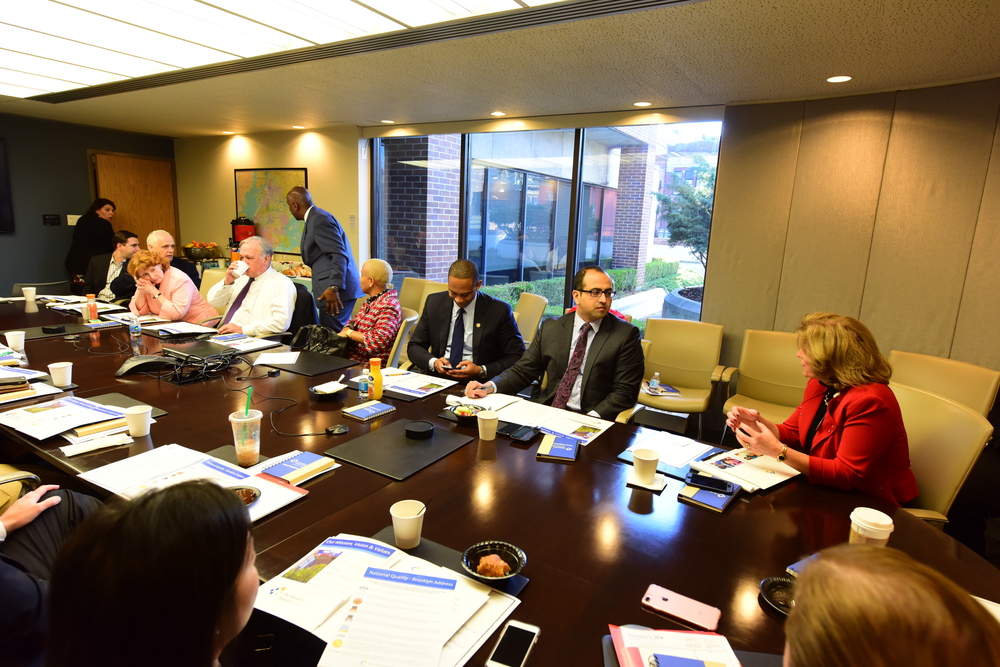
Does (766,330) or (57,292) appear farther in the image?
(57,292)

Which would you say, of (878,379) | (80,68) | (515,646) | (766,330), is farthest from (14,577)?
(80,68)

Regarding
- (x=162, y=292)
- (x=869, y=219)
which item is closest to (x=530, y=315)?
(x=869, y=219)

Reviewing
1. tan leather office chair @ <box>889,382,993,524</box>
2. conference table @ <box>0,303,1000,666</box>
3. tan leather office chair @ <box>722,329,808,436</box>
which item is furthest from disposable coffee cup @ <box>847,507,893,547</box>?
tan leather office chair @ <box>722,329,808,436</box>

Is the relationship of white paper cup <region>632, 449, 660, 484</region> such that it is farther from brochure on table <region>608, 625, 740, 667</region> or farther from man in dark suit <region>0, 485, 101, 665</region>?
man in dark suit <region>0, 485, 101, 665</region>

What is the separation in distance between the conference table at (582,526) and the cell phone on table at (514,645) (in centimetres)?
2

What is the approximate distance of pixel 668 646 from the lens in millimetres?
934

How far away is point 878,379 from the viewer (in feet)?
5.71

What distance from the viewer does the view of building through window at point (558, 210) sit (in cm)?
445

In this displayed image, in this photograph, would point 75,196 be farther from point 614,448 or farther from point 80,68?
point 614,448

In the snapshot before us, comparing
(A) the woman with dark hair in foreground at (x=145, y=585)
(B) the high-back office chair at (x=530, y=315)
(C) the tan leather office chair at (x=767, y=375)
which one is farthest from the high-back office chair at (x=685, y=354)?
(A) the woman with dark hair in foreground at (x=145, y=585)

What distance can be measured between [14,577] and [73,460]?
0.69 metres

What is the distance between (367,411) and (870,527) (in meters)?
1.64

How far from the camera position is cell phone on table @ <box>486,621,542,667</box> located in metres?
0.89

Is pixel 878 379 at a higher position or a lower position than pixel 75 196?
lower
